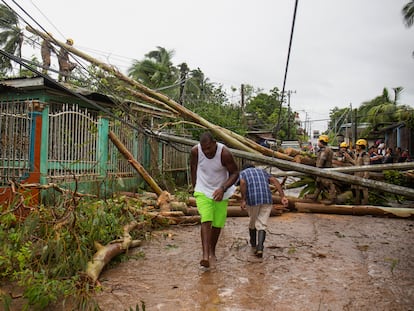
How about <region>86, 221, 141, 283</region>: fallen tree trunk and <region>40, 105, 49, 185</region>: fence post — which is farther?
<region>40, 105, 49, 185</region>: fence post

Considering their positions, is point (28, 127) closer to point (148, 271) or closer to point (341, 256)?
point (148, 271)

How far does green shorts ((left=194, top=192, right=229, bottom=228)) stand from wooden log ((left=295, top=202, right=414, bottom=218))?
468cm

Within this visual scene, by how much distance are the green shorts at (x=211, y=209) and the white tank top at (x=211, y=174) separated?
6 centimetres

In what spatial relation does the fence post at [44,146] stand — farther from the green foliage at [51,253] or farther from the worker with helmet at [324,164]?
the worker with helmet at [324,164]

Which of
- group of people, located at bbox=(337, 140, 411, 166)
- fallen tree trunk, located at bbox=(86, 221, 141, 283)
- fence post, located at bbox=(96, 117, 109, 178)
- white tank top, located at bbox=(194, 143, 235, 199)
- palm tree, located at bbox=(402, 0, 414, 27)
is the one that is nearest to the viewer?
fallen tree trunk, located at bbox=(86, 221, 141, 283)

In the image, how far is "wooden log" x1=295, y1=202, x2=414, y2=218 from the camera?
7990 millimetres

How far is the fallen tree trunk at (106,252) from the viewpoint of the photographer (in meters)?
3.57

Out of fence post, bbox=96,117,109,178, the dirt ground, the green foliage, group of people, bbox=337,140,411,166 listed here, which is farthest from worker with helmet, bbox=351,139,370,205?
the green foliage

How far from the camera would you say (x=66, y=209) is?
13.3ft

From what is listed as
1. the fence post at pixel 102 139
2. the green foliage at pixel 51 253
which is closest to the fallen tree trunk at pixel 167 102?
the fence post at pixel 102 139

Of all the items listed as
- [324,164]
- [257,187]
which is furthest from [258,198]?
[324,164]

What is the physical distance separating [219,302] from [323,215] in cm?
579

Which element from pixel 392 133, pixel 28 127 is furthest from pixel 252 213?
pixel 392 133

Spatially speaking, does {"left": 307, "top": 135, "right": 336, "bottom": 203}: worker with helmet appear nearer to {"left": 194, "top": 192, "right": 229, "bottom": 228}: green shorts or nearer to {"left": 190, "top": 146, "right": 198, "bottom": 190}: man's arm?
{"left": 194, "top": 192, "right": 229, "bottom": 228}: green shorts
